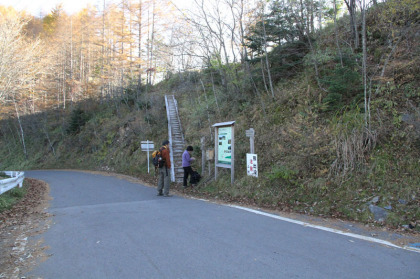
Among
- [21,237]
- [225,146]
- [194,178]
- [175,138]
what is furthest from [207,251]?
[175,138]

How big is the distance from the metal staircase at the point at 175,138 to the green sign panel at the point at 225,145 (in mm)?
3551

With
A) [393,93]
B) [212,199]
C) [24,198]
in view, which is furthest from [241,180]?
[24,198]

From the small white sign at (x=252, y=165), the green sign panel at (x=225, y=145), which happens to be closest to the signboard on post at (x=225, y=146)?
the green sign panel at (x=225, y=145)

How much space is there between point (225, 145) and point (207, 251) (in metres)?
6.93

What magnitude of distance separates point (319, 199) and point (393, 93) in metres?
4.62

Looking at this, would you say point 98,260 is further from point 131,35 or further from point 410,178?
point 131,35

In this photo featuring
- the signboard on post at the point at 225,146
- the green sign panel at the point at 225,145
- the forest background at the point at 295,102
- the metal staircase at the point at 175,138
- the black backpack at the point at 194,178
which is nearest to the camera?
the forest background at the point at 295,102

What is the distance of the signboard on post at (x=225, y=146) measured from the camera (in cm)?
1063

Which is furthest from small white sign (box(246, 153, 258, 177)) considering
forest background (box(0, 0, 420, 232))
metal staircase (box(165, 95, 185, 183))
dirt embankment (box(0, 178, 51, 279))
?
dirt embankment (box(0, 178, 51, 279))

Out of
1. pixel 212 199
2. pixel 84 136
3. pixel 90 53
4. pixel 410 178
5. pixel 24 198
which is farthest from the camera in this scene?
pixel 90 53

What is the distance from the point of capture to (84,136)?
31.3 m

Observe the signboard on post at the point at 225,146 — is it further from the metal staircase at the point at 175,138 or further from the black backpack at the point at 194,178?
the metal staircase at the point at 175,138

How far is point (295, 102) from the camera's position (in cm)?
1256

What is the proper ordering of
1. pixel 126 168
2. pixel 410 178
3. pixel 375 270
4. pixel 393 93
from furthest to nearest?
1. pixel 126 168
2. pixel 393 93
3. pixel 410 178
4. pixel 375 270
